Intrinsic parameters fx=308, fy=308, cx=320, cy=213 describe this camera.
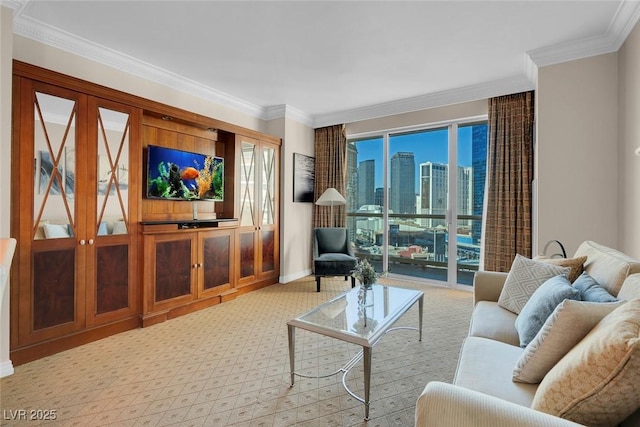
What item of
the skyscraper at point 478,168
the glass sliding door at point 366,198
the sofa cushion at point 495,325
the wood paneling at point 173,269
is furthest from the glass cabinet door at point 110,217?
the skyscraper at point 478,168

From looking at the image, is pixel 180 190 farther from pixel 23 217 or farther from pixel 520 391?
pixel 520 391

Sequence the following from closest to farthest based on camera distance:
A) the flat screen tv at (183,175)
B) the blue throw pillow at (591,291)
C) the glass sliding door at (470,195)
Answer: the blue throw pillow at (591,291) → the flat screen tv at (183,175) → the glass sliding door at (470,195)

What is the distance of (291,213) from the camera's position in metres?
5.02

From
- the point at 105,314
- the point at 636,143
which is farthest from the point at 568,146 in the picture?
the point at 105,314

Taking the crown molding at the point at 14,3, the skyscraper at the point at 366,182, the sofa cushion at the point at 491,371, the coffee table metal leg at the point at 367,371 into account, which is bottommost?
the coffee table metal leg at the point at 367,371

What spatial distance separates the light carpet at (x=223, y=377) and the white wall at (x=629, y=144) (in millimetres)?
1576

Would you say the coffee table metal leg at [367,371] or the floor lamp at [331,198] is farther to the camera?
the floor lamp at [331,198]

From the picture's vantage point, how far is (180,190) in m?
3.68

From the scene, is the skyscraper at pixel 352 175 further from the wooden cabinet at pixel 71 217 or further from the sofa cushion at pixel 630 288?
the sofa cushion at pixel 630 288

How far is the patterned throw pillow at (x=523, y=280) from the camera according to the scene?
6.55ft

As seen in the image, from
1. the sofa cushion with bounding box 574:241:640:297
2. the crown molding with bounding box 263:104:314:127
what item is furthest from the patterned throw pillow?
the crown molding with bounding box 263:104:314:127

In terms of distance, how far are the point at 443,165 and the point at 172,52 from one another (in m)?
3.76

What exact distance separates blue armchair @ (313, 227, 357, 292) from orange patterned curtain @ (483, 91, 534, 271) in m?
1.83

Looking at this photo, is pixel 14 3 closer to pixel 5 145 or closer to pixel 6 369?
pixel 5 145
